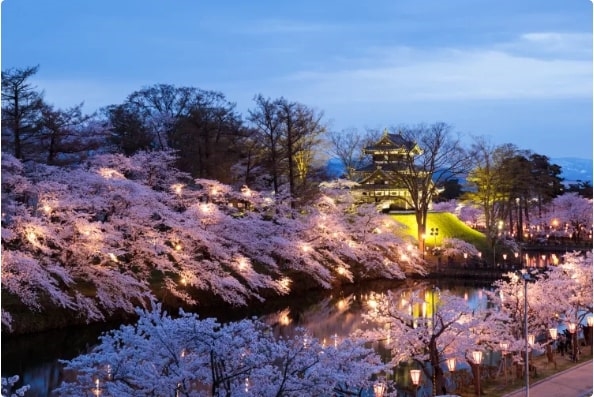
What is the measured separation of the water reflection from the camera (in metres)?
15.5

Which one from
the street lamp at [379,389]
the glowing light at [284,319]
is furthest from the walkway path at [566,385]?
the glowing light at [284,319]

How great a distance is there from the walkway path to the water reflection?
290 centimetres

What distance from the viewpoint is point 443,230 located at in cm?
4184

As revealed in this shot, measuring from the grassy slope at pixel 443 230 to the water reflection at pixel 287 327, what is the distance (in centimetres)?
871

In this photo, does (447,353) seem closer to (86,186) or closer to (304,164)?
(86,186)

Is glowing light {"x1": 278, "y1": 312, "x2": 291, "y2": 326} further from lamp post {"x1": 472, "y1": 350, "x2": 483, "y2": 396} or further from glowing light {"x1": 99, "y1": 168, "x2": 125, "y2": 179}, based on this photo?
lamp post {"x1": 472, "y1": 350, "x2": 483, "y2": 396}

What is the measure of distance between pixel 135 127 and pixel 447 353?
2140 centimetres

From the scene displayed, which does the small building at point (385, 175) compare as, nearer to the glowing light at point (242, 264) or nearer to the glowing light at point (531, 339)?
the glowing light at point (242, 264)

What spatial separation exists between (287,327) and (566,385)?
941 cm

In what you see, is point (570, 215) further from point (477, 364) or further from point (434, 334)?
point (434, 334)

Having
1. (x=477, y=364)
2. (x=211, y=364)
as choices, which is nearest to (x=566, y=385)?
(x=477, y=364)

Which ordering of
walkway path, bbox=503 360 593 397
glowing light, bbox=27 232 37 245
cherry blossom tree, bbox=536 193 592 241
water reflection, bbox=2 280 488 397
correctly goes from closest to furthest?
walkway path, bbox=503 360 593 397, water reflection, bbox=2 280 488 397, glowing light, bbox=27 232 37 245, cherry blossom tree, bbox=536 193 592 241

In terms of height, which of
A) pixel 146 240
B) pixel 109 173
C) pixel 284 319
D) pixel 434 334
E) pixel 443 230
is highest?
pixel 109 173

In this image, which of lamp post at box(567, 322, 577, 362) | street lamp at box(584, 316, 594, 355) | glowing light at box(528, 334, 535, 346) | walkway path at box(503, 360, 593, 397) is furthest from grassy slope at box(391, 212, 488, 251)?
walkway path at box(503, 360, 593, 397)
